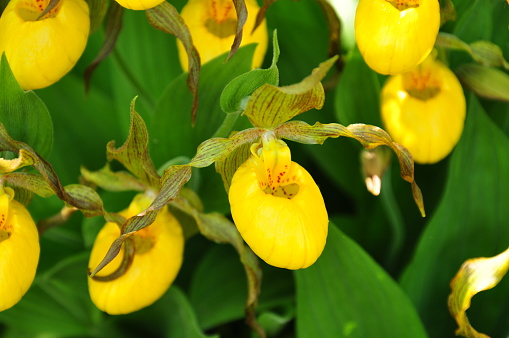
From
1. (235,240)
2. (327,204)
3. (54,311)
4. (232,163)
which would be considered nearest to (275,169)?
(232,163)

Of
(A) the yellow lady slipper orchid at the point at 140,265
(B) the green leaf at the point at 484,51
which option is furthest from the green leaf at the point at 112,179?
(B) the green leaf at the point at 484,51

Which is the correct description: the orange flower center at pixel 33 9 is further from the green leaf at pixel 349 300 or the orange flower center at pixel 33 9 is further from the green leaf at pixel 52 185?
the green leaf at pixel 349 300

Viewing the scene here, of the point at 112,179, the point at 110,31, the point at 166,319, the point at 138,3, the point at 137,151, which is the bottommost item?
the point at 166,319

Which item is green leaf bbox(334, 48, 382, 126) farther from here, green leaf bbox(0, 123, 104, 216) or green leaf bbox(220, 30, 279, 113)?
green leaf bbox(0, 123, 104, 216)

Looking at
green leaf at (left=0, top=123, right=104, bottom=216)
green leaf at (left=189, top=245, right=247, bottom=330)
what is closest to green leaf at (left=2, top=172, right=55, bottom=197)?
green leaf at (left=0, top=123, right=104, bottom=216)

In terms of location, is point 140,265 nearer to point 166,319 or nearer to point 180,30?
point 166,319
